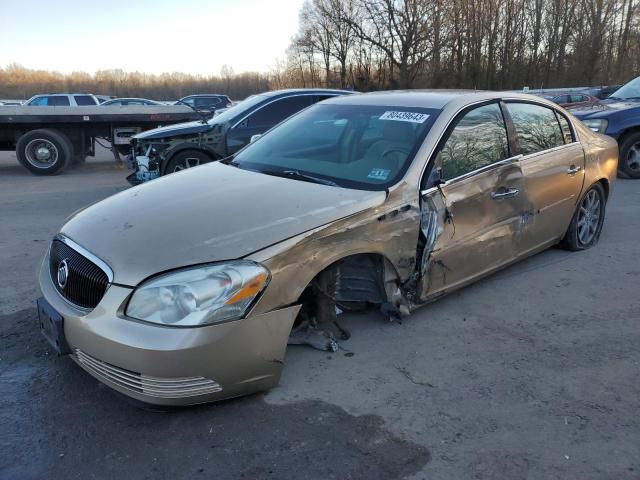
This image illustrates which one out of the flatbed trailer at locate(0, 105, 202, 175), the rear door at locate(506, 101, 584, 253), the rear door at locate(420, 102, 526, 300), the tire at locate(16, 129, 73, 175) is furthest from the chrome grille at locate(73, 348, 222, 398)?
the tire at locate(16, 129, 73, 175)

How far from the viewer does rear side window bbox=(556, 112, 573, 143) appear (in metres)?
4.93

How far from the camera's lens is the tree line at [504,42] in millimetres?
40938

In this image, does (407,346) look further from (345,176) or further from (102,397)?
(102,397)

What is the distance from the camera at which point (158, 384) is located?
2520 millimetres

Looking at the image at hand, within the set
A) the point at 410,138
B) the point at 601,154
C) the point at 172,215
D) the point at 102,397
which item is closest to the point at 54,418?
the point at 102,397

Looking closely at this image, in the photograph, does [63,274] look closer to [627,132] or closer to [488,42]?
[627,132]

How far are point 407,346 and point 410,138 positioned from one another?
1.38m

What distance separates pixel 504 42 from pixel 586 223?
42.1 m

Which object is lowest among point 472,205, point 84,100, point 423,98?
point 472,205

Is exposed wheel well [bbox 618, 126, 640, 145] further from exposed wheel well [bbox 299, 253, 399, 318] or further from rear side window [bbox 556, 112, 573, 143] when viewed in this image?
exposed wheel well [bbox 299, 253, 399, 318]

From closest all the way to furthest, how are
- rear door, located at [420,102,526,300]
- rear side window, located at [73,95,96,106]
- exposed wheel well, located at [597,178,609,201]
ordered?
rear door, located at [420,102,526,300], exposed wheel well, located at [597,178,609,201], rear side window, located at [73,95,96,106]

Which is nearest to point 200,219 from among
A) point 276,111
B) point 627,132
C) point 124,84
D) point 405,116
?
point 405,116

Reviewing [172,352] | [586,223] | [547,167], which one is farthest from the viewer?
[586,223]

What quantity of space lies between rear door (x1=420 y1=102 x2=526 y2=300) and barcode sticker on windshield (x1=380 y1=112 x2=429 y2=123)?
22 cm
